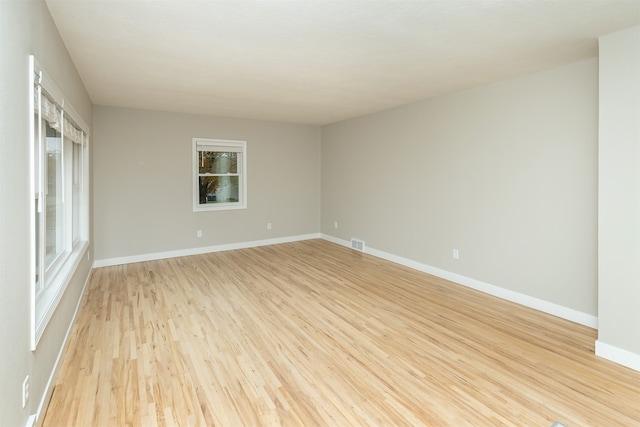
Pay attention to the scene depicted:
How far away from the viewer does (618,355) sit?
2545 mm

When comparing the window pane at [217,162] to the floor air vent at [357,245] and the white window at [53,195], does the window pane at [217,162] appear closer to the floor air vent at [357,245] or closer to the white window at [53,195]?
the white window at [53,195]

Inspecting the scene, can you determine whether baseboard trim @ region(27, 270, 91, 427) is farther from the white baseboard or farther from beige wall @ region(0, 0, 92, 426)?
the white baseboard

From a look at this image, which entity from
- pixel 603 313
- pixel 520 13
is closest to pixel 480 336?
pixel 603 313

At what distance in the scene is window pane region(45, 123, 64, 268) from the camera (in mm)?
2695

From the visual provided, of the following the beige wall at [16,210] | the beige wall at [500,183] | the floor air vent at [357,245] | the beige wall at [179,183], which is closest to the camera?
the beige wall at [16,210]

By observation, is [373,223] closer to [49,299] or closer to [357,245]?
[357,245]

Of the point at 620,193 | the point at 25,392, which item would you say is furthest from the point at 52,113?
the point at 620,193

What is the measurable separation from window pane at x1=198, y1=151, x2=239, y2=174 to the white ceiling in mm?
1819

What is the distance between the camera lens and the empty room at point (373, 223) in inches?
78.2

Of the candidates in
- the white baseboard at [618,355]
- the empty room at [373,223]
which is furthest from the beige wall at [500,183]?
the white baseboard at [618,355]

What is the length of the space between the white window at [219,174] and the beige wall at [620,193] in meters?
5.27

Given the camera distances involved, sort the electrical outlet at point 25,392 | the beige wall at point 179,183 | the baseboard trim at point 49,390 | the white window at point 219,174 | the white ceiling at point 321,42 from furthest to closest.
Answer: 1. the white window at point 219,174
2. the beige wall at point 179,183
3. the white ceiling at point 321,42
4. the baseboard trim at point 49,390
5. the electrical outlet at point 25,392

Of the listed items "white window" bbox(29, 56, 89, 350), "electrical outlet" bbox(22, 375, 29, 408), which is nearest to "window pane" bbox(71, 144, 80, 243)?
"white window" bbox(29, 56, 89, 350)

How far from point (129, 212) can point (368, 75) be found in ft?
13.9
